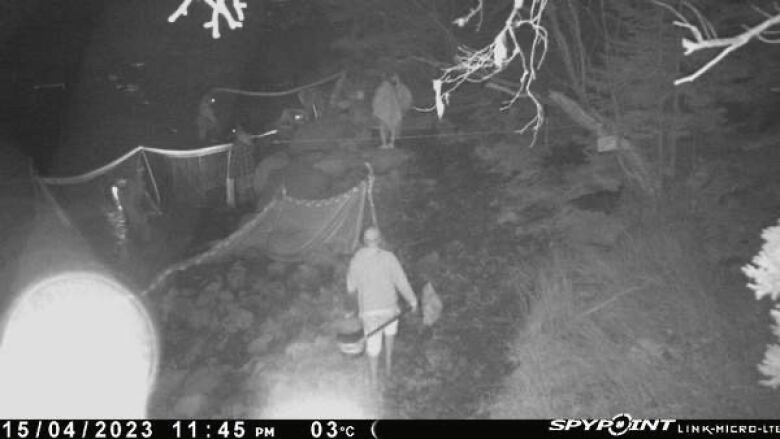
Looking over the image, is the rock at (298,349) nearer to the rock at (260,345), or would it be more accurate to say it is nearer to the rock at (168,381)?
the rock at (260,345)

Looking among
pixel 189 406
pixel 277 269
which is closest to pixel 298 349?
pixel 189 406

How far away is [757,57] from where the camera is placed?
6617 mm

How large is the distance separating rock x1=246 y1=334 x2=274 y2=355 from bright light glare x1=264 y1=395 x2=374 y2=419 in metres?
1.02

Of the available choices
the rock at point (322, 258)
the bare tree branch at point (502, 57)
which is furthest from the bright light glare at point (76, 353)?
the bare tree branch at point (502, 57)

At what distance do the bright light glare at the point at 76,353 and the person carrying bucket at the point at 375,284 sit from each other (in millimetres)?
2473

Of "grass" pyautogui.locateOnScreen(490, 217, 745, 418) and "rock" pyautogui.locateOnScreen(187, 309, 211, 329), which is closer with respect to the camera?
"grass" pyautogui.locateOnScreen(490, 217, 745, 418)

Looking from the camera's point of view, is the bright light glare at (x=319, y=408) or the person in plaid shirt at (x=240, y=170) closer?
the bright light glare at (x=319, y=408)

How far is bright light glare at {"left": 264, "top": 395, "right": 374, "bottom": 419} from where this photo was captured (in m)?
5.40

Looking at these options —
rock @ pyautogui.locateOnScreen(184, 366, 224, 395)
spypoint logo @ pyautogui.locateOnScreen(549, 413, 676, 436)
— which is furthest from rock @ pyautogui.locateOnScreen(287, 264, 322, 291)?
spypoint logo @ pyautogui.locateOnScreen(549, 413, 676, 436)

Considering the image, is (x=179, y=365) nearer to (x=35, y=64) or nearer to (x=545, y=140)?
(x=545, y=140)

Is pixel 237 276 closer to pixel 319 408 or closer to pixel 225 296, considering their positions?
pixel 225 296

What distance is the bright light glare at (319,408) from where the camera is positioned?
540 centimetres

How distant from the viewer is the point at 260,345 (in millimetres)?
6672

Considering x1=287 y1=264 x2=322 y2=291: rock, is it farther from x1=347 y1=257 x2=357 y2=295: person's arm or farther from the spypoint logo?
the spypoint logo
